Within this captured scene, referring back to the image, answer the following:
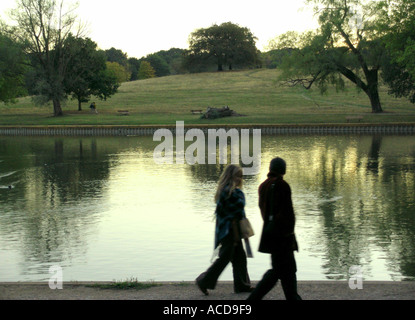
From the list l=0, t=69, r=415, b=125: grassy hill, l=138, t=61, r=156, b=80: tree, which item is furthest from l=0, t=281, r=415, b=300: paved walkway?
l=138, t=61, r=156, b=80: tree

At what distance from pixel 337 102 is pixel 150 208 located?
52560 millimetres

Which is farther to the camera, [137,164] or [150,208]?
[137,164]

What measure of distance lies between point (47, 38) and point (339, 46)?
1161 inches

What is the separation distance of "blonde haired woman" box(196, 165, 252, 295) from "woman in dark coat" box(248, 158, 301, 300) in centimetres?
73

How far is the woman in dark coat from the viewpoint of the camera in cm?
712

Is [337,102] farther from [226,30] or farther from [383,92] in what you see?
[226,30]

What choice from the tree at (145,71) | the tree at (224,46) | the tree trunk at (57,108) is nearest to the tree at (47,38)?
the tree trunk at (57,108)

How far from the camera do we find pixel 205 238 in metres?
12.8

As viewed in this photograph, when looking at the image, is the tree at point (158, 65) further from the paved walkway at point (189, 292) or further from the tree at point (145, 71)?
the paved walkway at point (189, 292)

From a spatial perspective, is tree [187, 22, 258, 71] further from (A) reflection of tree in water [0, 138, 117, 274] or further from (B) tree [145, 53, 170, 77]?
(A) reflection of tree in water [0, 138, 117, 274]

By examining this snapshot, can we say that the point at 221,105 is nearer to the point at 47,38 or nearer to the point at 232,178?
the point at 47,38
